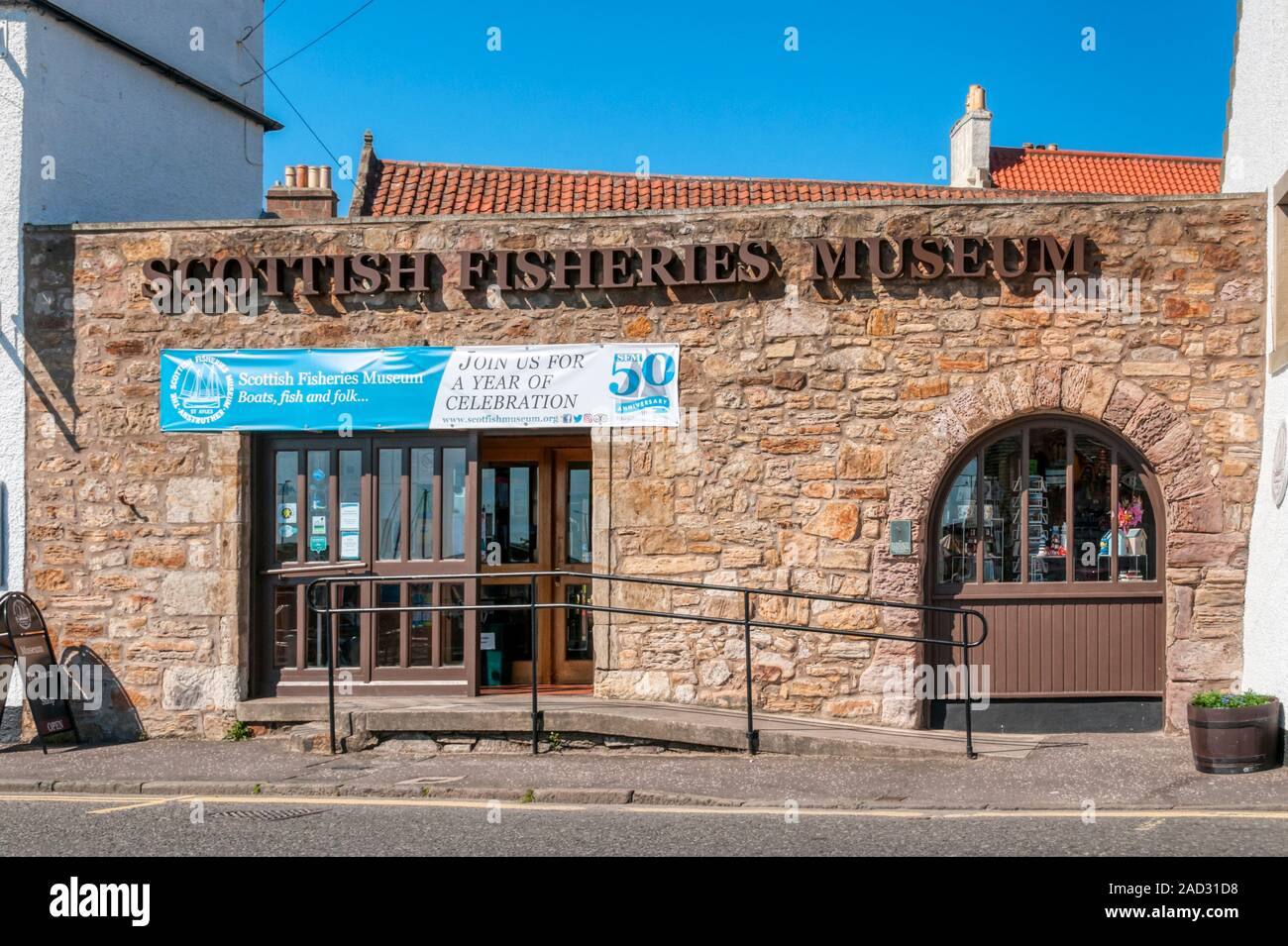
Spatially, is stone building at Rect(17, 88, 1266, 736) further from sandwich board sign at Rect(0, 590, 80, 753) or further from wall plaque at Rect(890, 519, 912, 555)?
sandwich board sign at Rect(0, 590, 80, 753)

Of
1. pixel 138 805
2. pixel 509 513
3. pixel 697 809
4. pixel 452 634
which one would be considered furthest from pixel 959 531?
pixel 138 805

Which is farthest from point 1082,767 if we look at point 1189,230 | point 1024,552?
point 1189,230

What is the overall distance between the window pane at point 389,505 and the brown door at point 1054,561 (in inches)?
168

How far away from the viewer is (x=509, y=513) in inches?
457

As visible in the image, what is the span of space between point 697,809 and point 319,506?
468 cm

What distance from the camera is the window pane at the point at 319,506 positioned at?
429 inches

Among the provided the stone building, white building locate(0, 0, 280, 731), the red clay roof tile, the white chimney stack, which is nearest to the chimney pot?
the red clay roof tile

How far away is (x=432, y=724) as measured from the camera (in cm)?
970

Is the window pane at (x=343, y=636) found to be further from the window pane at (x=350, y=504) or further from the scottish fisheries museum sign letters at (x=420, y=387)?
the scottish fisheries museum sign letters at (x=420, y=387)

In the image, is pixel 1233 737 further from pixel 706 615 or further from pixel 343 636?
pixel 343 636

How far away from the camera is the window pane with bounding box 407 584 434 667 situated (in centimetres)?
1084

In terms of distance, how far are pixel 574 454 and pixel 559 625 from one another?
1515 millimetres

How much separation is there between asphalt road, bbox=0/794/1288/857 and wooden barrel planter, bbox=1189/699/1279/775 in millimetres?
1144

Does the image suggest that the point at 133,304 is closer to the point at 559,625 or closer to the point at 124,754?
the point at 124,754
